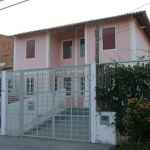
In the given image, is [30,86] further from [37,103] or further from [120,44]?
[120,44]

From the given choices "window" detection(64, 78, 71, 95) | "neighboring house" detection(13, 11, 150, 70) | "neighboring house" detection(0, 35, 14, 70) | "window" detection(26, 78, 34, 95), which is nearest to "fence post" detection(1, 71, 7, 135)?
"window" detection(26, 78, 34, 95)

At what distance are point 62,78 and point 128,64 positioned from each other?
2.39 metres

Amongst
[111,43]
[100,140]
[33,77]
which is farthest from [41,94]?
[111,43]

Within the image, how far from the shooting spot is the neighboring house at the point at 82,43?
1474 centimetres

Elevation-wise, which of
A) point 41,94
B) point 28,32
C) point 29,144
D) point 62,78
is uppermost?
point 28,32

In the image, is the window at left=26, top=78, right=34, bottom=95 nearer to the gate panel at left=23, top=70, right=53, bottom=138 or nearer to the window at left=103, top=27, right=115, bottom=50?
the gate panel at left=23, top=70, right=53, bottom=138

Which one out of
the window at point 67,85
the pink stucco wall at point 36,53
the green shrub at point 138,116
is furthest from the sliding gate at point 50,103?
the pink stucco wall at point 36,53

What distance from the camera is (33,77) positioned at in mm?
8328

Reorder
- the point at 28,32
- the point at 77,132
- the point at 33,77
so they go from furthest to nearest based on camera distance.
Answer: the point at 28,32
the point at 33,77
the point at 77,132

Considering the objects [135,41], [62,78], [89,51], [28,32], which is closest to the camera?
[62,78]

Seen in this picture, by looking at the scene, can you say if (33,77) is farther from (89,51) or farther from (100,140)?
(89,51)

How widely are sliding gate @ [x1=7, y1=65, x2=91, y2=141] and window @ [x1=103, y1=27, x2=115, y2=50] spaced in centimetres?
828

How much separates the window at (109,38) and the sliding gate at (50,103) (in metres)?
8.28

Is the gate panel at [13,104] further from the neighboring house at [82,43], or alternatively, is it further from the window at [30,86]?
the neighboring house at [82,43]
